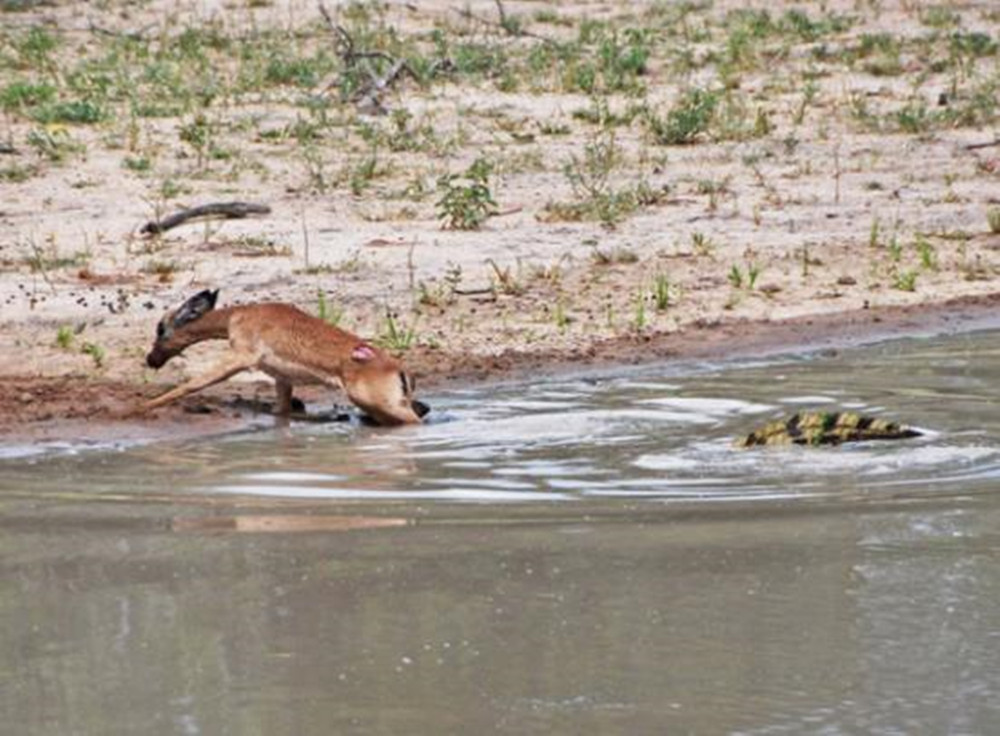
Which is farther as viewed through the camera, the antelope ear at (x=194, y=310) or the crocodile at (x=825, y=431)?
the antelope ear at (x=194, y=310)

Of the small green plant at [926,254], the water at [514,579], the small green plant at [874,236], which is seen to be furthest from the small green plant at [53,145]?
the water at [514,579]

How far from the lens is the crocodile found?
888 cm

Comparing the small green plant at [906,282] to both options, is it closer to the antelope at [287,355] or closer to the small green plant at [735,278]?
the small green plant at [735,278]

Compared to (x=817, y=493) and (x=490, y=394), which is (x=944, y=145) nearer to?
(x=490, y=394)

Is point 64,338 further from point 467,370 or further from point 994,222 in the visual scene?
point 994,222

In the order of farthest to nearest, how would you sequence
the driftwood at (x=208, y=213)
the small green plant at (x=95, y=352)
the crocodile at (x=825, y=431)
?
the driftwood at (x=208, y=213) → the small green plant at (x=95, y=352) → the crocodile at (x=825, y=431)

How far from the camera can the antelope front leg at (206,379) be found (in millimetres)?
10329

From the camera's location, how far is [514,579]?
272 inches

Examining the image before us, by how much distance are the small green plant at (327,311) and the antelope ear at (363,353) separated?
1.51 m

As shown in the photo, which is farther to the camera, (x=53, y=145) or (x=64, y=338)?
(x=53, y=145)

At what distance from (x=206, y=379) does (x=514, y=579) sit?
12.6 feet

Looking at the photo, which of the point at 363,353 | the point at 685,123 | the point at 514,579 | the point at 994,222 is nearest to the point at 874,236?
the point at 994,222

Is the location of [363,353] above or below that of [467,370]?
above

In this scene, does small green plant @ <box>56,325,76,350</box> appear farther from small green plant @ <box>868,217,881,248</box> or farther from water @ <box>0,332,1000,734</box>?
small green plant @ <box>868,217,881,248</box>
